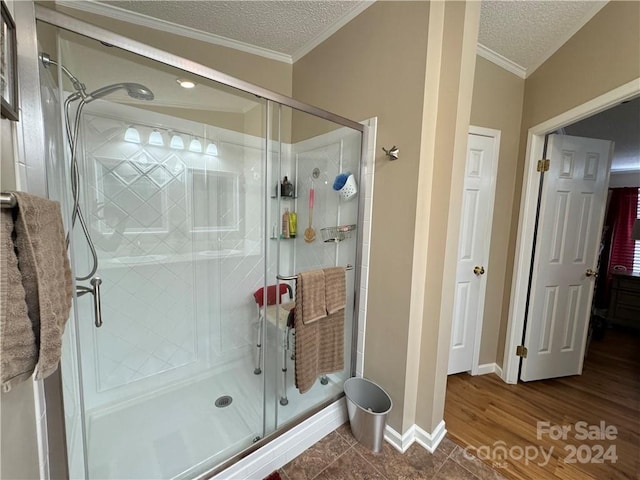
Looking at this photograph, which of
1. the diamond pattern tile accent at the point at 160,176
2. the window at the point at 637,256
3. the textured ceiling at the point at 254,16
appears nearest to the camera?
the textured ceiling at the point at 254,16

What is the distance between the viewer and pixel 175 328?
1.99 metres

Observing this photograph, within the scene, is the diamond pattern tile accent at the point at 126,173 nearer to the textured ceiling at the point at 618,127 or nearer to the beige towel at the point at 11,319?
the beige towel at the point at 11,319

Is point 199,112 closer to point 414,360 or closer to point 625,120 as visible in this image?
point 414,360

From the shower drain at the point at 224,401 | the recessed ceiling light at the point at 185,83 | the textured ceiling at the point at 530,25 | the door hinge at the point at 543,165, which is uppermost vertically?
the textured ceiling at the point at 530,25

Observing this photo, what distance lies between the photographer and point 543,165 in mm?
2006

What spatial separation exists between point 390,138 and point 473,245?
3.98 feet

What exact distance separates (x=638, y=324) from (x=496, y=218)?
3217 millimetres

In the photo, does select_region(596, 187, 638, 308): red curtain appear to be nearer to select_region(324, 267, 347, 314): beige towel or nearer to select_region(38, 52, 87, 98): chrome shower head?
select_region(324, 267, 347, 314): beige towel

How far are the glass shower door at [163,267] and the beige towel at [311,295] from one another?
1.41 feet

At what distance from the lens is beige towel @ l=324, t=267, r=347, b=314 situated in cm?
153

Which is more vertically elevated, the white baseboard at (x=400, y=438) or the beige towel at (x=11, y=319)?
the beige towel at (x=11, y=319)

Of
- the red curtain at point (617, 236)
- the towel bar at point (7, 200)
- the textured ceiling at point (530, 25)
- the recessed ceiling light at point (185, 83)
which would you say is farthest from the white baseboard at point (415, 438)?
the red curtain at point (617, 236)

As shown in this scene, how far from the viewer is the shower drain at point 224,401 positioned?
1792 mm

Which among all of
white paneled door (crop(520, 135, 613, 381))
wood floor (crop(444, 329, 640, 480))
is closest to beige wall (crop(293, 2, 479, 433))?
wood floor (crop(444, 329, 640, 480))
